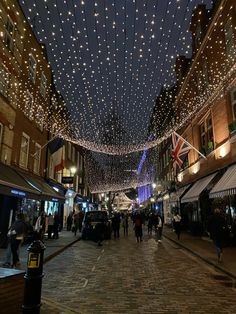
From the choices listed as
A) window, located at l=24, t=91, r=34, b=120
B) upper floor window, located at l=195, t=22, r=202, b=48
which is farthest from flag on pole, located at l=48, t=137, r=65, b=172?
upper floor window, located at l=195, t=22, r=202, b=48

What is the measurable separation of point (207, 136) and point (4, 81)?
1288 centimetres

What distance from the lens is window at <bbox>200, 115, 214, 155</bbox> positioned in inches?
738

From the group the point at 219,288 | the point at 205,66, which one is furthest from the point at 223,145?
the point at 219,288

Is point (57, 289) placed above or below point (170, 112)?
below

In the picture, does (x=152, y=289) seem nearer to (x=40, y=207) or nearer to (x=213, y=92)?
(x=213, y=92)

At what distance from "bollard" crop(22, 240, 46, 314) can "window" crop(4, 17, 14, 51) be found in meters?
13.9

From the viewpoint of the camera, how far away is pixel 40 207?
2084cm

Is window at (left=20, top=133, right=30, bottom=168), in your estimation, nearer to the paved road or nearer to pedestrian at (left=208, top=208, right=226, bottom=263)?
the paved road

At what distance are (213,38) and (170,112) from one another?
1672 centimetres

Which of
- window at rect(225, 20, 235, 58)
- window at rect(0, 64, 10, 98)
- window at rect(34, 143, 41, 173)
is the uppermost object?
window at rect(225, 20, 235, 58)

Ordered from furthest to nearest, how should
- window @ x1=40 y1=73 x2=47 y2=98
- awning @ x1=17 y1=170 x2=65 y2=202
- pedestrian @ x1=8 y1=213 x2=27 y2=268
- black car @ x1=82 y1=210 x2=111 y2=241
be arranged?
window @ x1=40 y1=73 x2=47 y2=98, black car @ x1=82 y1=210 x2=111 y2=241, awning @ x1=17 y1=170 x2=65 y2=202, pedestrian @ x1=8 y1=213 x2=27 y2=268

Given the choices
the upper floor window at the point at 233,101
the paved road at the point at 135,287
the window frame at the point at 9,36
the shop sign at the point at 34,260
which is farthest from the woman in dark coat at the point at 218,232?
the window frame at the point at 9,36

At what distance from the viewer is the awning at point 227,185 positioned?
12625mm

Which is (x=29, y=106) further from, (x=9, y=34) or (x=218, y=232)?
(x=218, y=232)
